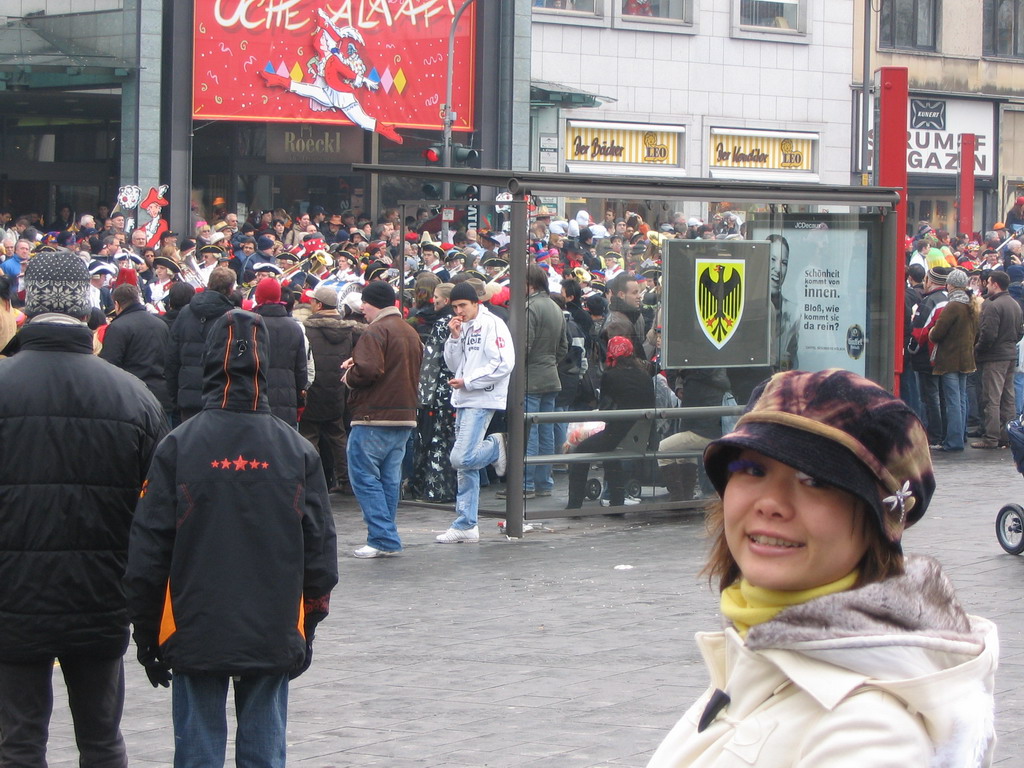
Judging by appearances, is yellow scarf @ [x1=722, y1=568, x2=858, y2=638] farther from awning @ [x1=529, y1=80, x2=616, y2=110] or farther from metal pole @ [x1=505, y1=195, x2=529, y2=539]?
awning @ [x1=529, y1=80, x2=616, y2=110]

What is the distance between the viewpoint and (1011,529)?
1027 centimetres

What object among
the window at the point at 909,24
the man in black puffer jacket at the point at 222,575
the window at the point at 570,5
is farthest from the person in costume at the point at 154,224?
the window at the point at 909,24

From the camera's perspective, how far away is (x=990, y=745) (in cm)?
199

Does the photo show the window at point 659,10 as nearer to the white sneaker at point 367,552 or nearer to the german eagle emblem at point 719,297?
the german eagle emblem at point 719,297

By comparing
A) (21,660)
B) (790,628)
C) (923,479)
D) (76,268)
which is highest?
(76,268)

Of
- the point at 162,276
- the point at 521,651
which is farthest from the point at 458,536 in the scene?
the point at 162,276

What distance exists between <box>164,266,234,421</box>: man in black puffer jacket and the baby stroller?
5540 mm

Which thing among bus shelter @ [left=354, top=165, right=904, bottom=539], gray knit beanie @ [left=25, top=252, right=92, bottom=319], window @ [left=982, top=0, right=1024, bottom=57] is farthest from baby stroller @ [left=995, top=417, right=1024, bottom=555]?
window @ [left=982, top=0, right=1024, bottom=57]

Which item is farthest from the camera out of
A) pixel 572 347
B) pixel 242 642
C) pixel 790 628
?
pixel 572 347

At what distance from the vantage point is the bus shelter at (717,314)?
11453 millimetres

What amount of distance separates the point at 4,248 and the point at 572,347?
9.23 meters

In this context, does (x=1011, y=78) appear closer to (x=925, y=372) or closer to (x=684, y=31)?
(x=684, y=31)

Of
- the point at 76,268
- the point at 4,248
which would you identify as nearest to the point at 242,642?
the point at 76,268

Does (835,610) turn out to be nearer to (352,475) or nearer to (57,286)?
(57,286)
